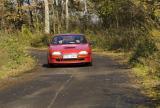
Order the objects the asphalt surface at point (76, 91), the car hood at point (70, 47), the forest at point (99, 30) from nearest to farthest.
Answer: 1. the asphalt surface at point (76, 91)
2. the forest at point (99, 30)
3. the car hood at point (70, 47)

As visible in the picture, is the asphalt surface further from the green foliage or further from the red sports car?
the red sports car

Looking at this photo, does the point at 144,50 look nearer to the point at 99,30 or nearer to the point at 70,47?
the point at 70,47

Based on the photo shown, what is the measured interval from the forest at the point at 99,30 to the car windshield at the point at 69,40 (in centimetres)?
161

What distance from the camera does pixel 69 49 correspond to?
23172 millimetres

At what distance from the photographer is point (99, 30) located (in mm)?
44281

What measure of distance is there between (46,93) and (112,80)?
3386 millimetres

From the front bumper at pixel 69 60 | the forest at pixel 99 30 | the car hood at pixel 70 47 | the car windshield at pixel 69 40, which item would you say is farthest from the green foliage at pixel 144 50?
the car windshield at pixel 69 40

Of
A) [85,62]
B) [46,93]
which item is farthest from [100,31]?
[46,93]

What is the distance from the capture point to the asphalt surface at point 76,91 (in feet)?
40.3

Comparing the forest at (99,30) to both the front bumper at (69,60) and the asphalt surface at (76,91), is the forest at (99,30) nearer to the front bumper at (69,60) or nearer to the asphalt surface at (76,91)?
the asphalt surface at (76,91)

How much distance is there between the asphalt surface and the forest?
670mm

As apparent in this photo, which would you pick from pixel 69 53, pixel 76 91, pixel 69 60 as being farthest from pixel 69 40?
pixel 76 91

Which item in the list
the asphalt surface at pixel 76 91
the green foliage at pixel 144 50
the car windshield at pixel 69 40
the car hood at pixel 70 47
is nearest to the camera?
the asphalt surface at pixel 76 91

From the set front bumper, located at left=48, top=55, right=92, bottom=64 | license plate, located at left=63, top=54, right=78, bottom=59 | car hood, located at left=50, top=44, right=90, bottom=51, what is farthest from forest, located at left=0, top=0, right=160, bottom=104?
license plate, located at left=63, top=54, right=78, bottom=59
